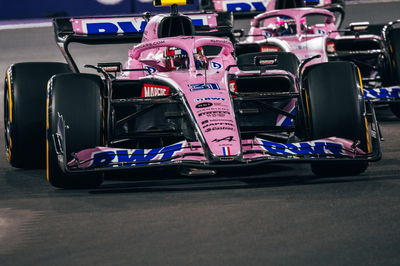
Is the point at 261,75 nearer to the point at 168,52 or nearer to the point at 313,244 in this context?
the point at 168,52

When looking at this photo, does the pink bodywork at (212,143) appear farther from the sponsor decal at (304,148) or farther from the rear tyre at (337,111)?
the rear tyre at (337,111)

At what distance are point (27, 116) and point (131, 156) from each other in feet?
6.79

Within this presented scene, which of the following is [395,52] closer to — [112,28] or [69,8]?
[112,28]

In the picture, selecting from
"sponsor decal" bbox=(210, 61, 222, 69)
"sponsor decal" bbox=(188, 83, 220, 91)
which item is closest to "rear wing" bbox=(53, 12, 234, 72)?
"sponsor decal" bbox=(210, 61, 222, 69)

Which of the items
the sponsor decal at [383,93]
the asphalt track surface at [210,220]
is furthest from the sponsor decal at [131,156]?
the sponsor decal at [383,93]

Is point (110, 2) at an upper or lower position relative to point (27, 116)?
lower

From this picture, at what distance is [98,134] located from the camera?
364 inches

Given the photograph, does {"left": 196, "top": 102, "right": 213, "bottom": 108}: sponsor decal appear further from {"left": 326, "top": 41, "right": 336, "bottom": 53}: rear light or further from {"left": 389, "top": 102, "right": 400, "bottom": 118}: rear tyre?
{"left": 326, "top": 41, "right": 336, "bottom": 53}: rear light

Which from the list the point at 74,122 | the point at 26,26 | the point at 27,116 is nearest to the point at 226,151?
the point at 74,122

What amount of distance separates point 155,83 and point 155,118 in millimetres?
406

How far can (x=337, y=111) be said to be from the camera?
9445mm

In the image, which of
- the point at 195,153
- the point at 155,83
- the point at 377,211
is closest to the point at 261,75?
the point at 155,83

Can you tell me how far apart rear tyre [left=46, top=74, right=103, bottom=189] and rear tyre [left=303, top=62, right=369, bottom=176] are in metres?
1.81

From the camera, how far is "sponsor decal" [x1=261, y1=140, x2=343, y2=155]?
8.95 metres
